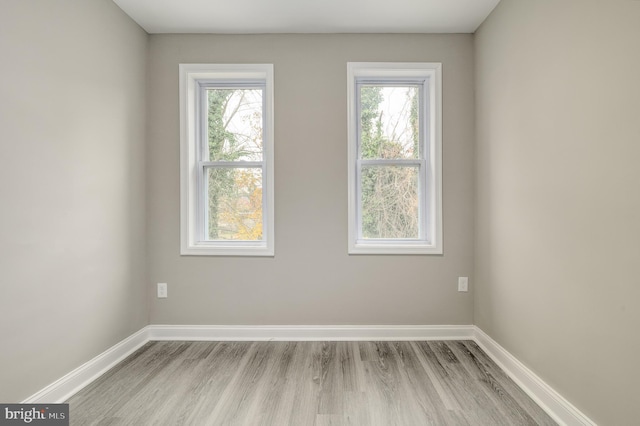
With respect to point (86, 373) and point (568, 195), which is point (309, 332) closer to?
point (86, 373)

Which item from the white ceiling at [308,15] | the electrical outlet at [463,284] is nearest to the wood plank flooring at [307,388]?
the electrical outlet at [463,284]

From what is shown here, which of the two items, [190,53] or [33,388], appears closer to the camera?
[33,388]

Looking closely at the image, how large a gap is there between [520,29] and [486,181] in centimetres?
108

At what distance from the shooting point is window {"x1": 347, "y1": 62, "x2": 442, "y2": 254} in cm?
291

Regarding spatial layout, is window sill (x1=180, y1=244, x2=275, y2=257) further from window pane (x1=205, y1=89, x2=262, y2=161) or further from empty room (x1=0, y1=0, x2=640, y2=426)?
window pane (x1=205, y1=89, x2=262, y2=161)

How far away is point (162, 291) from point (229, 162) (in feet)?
4.27

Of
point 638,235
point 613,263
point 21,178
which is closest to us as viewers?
point 638,235

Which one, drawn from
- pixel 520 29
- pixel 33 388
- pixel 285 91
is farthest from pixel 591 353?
pixel 33 388

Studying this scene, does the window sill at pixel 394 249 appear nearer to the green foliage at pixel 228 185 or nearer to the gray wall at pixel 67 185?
the green foliage at pixel 228 185

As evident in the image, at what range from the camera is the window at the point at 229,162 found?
2.94 m

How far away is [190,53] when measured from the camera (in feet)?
9.26

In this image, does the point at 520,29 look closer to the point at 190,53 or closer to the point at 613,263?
the point at 613,263

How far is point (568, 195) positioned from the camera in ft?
5.60

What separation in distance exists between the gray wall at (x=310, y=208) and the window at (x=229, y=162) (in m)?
0.18
